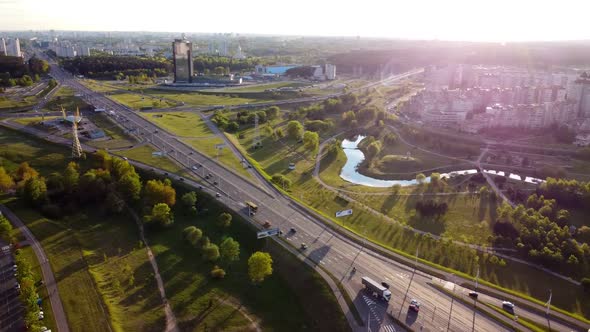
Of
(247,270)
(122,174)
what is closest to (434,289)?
(247,270)

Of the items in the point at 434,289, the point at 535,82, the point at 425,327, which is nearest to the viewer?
the point at 425,327

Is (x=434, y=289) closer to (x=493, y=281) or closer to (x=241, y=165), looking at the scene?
(x=493, y=281)

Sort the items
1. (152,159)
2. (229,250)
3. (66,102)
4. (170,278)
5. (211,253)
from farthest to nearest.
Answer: (66,102), (152,159), (211,253), (229,250), (170,278)

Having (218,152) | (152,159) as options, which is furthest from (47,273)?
(218,152)

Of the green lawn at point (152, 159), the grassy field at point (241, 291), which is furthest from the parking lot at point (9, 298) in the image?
the green lawn at point (152, 159)

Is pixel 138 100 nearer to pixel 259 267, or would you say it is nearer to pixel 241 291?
pixel 241 291

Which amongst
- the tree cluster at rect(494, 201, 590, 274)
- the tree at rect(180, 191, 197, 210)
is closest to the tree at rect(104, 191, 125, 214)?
the tree at rect(180, 191, 197, 210)
